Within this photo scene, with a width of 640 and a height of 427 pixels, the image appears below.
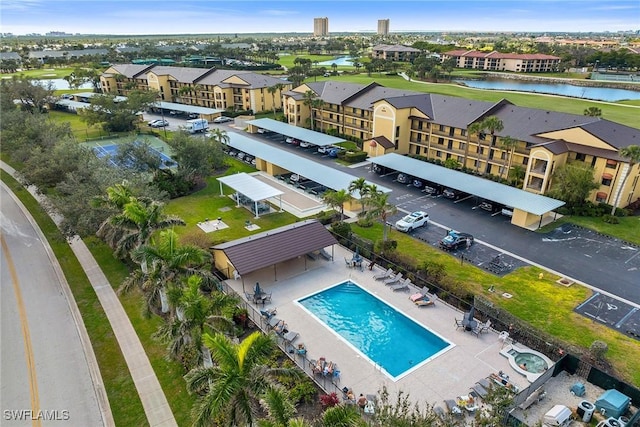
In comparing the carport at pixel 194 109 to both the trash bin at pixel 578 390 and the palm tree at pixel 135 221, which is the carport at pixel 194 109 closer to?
the palm tree at pixel 135 221

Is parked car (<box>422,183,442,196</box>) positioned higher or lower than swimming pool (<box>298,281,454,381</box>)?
higher

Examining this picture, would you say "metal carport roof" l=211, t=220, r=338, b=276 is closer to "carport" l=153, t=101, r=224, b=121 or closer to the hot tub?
the hot tub

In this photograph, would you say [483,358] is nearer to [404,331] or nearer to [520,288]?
[404,331]

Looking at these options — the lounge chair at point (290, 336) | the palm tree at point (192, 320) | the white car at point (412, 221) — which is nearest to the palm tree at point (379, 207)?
the white car at point (412, 221)

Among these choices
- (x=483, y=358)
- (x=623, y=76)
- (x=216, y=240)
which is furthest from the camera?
(x=623, y=76)

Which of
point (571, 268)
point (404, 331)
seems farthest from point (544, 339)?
point (571, 268)

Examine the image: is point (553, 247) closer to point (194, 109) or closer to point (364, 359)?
point (364, 359)

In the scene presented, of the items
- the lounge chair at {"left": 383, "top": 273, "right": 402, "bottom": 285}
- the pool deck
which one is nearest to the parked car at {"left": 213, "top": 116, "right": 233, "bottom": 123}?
the pool deck
